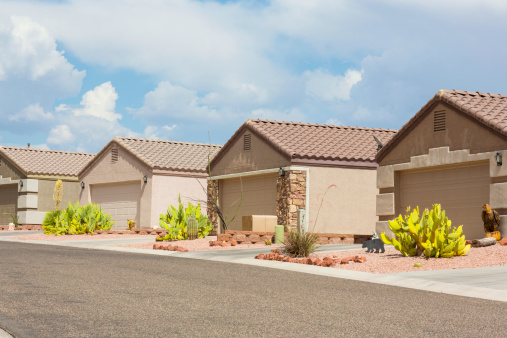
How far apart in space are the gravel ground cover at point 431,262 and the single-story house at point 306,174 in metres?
9.10

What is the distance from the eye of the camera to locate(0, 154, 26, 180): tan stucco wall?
40281 millimetres

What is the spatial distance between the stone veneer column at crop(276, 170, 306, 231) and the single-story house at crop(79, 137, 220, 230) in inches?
281

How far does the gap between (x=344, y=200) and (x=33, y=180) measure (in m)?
20.1

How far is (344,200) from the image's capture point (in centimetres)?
2686

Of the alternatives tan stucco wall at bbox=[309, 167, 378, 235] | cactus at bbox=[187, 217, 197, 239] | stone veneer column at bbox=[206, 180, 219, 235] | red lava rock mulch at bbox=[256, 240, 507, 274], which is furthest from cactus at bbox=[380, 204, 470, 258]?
stone veneer column at bbox=[206, 180, 219, 235]

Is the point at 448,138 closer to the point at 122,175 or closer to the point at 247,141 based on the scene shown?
the point at 247,141

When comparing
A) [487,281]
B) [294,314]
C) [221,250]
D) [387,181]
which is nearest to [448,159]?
[387,181]

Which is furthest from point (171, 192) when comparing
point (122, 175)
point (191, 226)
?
point (191, 226)

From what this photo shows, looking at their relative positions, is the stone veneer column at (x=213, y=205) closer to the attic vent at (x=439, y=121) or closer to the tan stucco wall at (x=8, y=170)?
the attic vent at (x=439, y=121)

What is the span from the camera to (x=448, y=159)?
20.4 m

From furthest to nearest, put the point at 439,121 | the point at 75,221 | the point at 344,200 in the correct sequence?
the point at 75,221 → the point at 344,200 → the point at 439,121

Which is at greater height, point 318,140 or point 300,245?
point 318,140

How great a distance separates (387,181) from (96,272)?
39.9 feet

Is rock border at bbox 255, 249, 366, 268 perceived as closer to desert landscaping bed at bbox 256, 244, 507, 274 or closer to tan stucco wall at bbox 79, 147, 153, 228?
desert landscaping bed at bbox 256, 244, 507, 274
